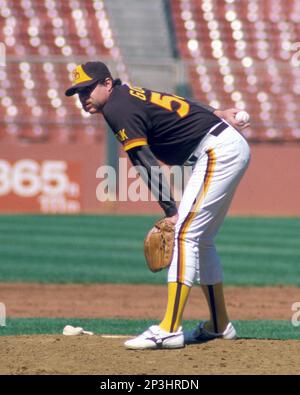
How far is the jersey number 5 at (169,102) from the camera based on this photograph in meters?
6.25

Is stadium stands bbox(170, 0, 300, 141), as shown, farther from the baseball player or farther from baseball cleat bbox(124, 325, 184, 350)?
baseball cleat bbox(124, 325, 184, 350)

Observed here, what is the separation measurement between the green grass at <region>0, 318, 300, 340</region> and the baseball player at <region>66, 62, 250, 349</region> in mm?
1687

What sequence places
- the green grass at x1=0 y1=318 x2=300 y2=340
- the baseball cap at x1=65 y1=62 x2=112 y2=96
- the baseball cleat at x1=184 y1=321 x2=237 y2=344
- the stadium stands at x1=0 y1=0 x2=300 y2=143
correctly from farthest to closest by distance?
the stadium stands at x1=0 y1=0 x2=300 y2=143
the green grass at x1=0 y1=318 x2=300 y2=340
the baseball cleat at x1=184 y1=321 x2=237 y2=344
the baseball cap at x1=65 y1=62 x2=112 y2=96

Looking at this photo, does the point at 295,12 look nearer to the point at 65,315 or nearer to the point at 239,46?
the point at 239,46

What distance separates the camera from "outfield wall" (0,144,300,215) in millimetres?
20500

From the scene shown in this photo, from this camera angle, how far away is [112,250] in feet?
49.0

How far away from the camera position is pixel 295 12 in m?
25.0

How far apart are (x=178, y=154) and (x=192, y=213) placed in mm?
430

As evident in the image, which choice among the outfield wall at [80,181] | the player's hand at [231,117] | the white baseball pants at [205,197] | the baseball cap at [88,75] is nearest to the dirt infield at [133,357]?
the white baseball pants at [205,197]

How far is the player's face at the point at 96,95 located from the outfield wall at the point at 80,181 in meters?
14.3

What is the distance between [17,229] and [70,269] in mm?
4691

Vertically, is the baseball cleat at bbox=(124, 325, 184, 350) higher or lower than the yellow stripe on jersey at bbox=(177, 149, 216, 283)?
lower

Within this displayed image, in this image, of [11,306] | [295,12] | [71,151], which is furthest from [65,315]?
[295,12]

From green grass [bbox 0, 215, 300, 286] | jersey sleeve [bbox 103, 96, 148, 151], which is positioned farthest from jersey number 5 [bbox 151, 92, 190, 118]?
green grass [bbox 0, 215, 300, 286]
